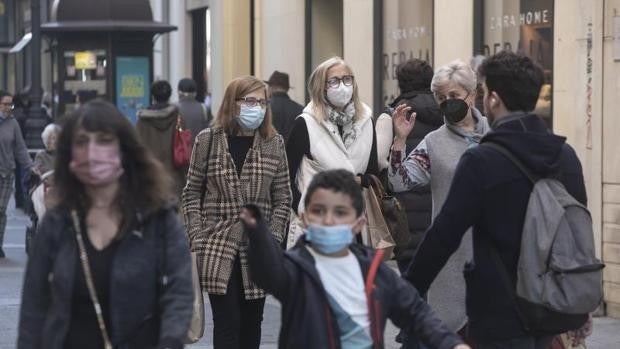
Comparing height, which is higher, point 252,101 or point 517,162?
point 252,101

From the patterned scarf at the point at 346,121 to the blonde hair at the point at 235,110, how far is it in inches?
17.2

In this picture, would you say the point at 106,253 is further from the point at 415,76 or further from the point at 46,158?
the point at 46,158

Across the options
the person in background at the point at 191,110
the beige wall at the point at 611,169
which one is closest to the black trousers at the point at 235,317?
the beige wall at the point at 611,169

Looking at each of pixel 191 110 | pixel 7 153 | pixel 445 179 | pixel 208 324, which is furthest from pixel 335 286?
pixel 7 153

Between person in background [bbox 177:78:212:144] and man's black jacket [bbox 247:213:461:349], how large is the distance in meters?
Answer: 11.1

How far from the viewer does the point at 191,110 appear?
1633 centimetres

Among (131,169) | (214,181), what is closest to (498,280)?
(131,169)

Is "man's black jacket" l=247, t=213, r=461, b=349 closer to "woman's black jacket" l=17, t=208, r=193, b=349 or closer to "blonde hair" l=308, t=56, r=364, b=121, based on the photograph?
"woman's black jacket" l=17, t=208, r=193, b=349

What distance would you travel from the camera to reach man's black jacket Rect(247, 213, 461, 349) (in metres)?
4.91

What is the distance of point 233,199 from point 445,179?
4.38 feet

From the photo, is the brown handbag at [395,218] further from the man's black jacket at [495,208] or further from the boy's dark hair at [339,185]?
the boy's dark hair at [339,185]

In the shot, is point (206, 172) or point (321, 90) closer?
point (206, 172)

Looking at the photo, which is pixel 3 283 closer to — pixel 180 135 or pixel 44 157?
pixel 44 157

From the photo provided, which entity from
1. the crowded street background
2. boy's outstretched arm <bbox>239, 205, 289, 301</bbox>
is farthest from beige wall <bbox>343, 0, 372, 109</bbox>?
boy's outstretched arm <bbox>239, 205, 289, 301</bbox>
